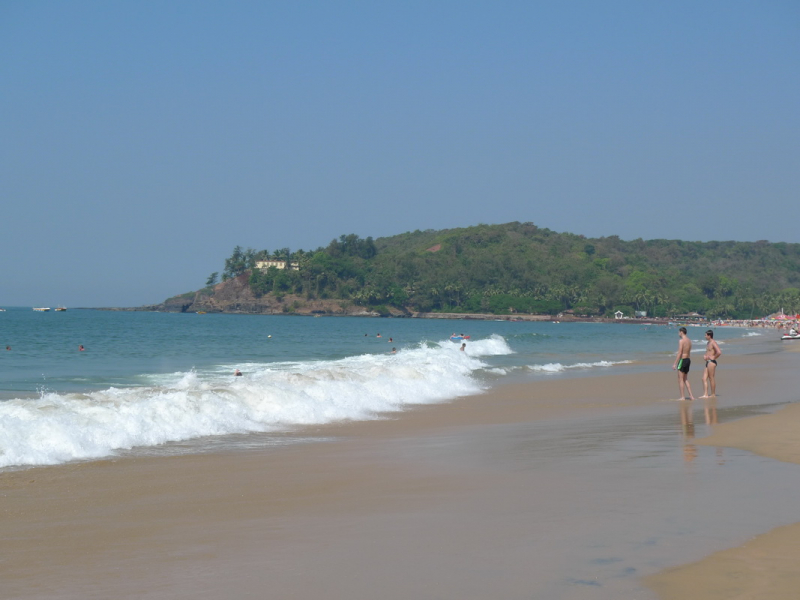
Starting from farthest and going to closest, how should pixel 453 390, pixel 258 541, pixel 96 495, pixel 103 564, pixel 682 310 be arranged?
pixel 682 310 < pixel 453 390 < pixel 96 495 < pixel 258 541 < pixel 103 564

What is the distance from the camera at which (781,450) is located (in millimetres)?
9180

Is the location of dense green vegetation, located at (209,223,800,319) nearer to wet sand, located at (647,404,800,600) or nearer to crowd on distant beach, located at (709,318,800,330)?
crowd on distant beach, located at (709,318,800,330)

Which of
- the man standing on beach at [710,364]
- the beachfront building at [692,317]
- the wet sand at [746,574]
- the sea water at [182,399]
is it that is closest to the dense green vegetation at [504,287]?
the beachfront building at [692,317]

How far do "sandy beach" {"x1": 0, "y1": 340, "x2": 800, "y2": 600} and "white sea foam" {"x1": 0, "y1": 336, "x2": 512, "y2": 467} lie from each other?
2.68ft

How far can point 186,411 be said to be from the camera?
12.0 meters

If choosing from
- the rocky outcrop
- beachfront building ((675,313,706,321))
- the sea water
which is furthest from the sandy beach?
the rocky outcrop

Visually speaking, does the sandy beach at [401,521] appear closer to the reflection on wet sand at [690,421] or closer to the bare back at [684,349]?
the reflection on wet sand at [690,421]

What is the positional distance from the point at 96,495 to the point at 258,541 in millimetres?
2548

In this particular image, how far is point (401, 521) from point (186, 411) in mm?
6846

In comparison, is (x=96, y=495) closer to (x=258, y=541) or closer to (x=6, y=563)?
(x=6, y=563)

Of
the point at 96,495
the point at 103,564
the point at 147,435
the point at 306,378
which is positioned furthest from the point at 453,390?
the point at 103,564

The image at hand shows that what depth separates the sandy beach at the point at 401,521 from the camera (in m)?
4.76

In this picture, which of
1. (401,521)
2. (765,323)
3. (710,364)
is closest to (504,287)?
(765,323)

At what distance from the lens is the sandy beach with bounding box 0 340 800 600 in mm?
4762
